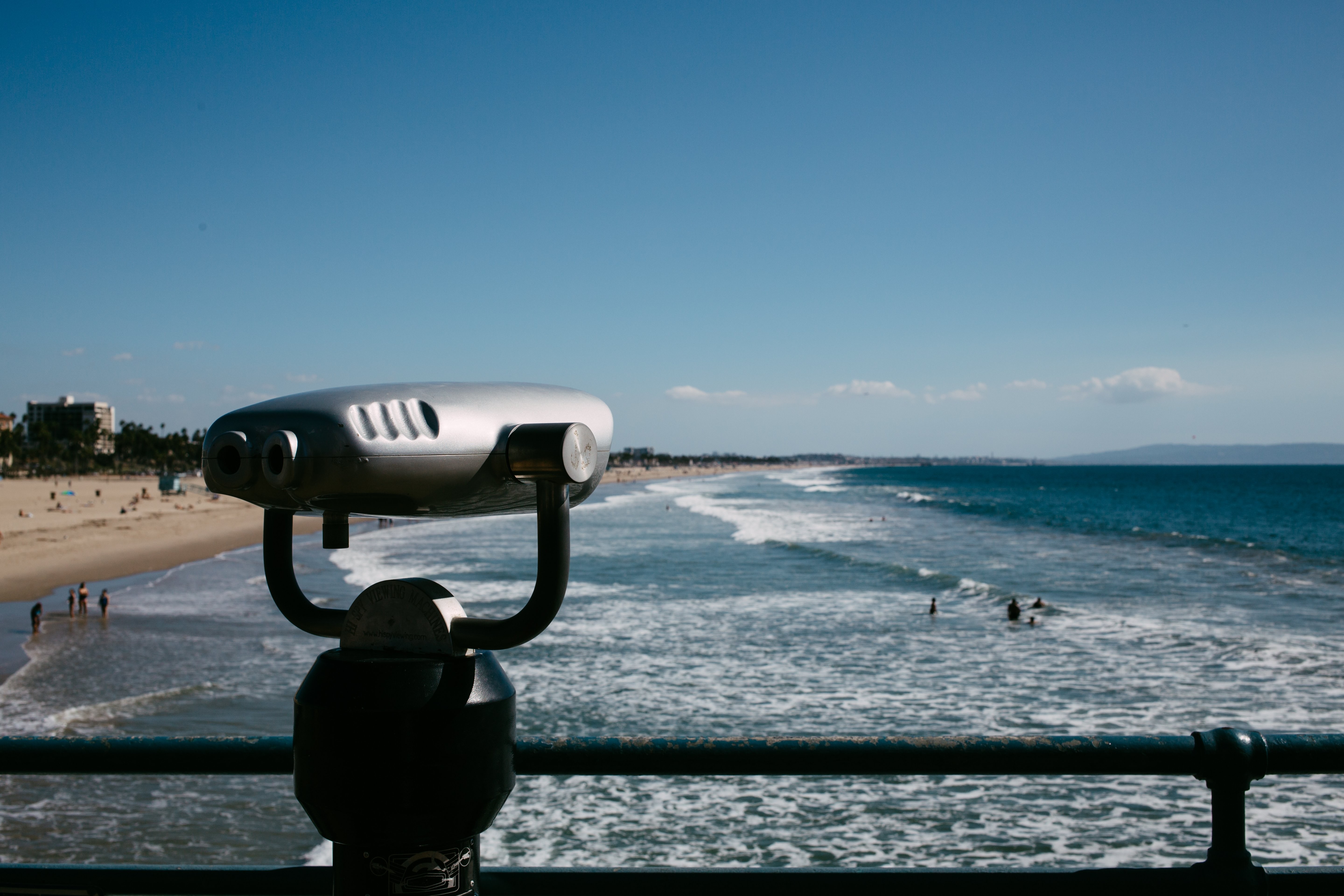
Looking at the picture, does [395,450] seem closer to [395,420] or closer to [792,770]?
[395,420]

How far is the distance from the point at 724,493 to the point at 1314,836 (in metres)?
82.7

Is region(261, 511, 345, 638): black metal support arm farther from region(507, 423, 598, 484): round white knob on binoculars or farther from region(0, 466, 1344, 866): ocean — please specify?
region(0, 466, 1344, 866): ocean

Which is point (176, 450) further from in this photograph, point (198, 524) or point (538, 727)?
point (538, 727)

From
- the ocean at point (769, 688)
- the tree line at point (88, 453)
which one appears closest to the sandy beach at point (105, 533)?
the ocean at point (769, 688)

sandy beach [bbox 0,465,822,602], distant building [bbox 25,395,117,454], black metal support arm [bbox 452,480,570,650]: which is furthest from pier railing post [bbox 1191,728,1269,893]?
distant building [bbox 25,395,117,454]

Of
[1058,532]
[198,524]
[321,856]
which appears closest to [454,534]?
[198,524]

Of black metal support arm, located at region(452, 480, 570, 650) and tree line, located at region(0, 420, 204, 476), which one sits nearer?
black metal support arm, located at region(452, 480, 570, 650)

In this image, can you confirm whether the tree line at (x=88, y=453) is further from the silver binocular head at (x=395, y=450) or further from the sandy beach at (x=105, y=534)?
the silver binocular head at (x=395, y=450)

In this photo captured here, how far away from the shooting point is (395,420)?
3.81 feet

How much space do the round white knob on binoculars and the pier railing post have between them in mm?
1210

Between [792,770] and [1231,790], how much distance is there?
75 cm

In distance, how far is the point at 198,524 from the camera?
48.2m

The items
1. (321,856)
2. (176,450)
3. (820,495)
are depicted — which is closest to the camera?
(321,856)

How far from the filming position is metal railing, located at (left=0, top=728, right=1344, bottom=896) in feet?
5.35
